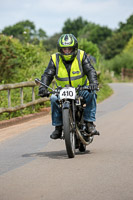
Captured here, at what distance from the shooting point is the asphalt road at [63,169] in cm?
590

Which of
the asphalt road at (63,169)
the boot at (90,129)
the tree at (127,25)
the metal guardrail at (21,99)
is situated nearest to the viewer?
the asphalt road at (63,169)

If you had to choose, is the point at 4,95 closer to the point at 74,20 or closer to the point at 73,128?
the point at 73,128

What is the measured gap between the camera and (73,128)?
27.1ft

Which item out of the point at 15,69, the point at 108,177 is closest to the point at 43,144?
the point at 108,177

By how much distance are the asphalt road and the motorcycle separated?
9.4 inches

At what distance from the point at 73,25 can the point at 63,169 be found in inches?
6186

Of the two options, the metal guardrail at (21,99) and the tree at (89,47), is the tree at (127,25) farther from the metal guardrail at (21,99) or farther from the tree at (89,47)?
the metal guardrail at (21,99)

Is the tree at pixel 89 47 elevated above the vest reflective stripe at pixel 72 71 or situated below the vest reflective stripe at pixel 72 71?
above

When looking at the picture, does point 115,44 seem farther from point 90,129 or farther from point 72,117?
point 72,117

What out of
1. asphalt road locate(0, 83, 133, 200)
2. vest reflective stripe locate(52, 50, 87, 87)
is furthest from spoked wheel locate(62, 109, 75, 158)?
vest reflective stripe locate(52, 50, 87, 87)

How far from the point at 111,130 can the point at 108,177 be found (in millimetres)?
5636

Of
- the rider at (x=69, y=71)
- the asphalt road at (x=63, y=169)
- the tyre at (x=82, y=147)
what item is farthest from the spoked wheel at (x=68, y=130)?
the tyre at (x=82, y=147)

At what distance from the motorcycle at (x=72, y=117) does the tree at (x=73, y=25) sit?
506 ft

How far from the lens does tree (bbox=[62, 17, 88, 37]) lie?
162 meters
